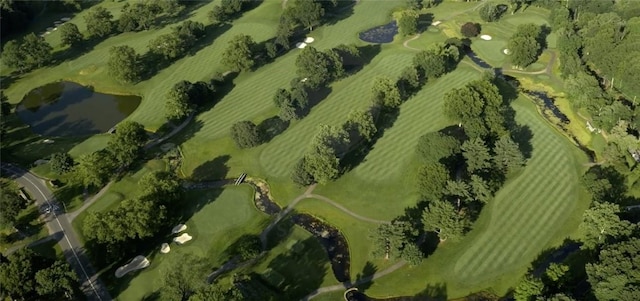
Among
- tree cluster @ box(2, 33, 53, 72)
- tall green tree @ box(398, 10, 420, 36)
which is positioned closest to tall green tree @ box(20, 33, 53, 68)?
tree cluster @ box(2, 33, 53, 72)

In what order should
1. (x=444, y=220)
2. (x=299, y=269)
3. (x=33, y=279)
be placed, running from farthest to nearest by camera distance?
(x=299, y=269) → (x=444, y=220) → (x=33, y=279)

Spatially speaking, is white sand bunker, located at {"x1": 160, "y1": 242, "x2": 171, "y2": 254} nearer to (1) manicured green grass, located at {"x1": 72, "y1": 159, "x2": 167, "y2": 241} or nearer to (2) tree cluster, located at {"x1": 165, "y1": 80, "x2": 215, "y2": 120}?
(1) manicured green grass, located at {"x1": 72, "y1": 159, "x2": 167, "y2": 241}

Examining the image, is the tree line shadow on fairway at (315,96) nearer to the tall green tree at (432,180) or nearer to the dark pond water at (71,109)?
the tall green tree at (432,180)

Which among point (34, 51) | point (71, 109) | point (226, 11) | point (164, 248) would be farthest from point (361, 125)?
point (34, 51)

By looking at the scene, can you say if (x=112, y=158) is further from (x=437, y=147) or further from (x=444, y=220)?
(x=444, y=220)

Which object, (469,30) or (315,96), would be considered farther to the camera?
(469,30)

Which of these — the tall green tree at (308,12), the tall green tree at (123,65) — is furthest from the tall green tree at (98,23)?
the tall green tree at (308,12)
